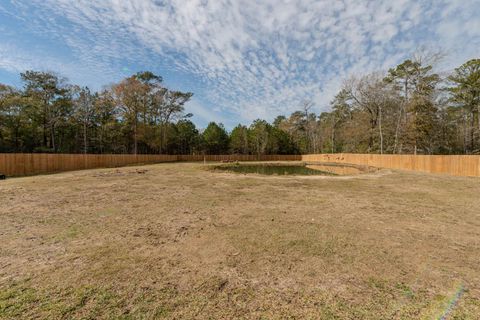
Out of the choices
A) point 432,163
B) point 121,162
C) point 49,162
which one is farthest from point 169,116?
point 432,163

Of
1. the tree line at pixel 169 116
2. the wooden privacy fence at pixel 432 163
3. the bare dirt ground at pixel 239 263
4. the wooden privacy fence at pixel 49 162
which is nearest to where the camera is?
the bare dirt ground at pixel 239 263

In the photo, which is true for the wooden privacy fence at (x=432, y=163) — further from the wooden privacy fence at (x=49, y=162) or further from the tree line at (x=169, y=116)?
the wooden privacy fence at (x=49, y=162)

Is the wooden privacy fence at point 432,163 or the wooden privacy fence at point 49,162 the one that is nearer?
the wooden privacy fence at point 432,163

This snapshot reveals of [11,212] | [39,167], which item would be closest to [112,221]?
[11,212]

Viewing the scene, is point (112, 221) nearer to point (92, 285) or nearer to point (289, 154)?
point (92, 285)

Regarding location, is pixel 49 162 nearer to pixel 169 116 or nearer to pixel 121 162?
pixel 121 162

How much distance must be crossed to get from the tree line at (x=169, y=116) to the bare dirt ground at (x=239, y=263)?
75.1ft

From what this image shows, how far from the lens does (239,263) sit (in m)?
2.53

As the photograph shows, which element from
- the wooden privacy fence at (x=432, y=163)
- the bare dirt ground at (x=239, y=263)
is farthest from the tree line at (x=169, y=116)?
the bare dirt ground at (x=239, y=263)

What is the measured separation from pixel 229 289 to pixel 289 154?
139 ft

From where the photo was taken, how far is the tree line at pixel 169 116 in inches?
832

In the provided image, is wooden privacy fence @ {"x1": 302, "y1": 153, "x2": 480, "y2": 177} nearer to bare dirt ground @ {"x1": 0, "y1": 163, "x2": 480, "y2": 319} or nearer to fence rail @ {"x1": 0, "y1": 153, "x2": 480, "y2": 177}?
fence rail @ {"x1": 0, "y1": 153, "x2": 480, "y2": 177}

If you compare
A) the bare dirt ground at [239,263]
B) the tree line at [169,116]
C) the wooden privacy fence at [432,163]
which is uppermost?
the tree line at [169,116]

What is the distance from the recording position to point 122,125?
27.7 meters
